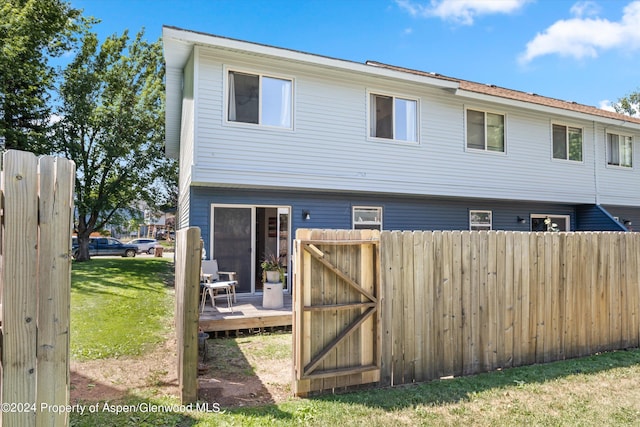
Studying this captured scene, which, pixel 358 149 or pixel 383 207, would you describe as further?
pixel 383 207

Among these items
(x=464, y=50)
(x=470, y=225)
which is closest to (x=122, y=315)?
(x=470, y=225)

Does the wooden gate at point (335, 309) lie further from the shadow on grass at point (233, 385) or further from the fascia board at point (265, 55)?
the fascia board at point (265, 55)

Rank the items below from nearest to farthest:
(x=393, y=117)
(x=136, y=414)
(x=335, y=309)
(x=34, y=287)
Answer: (x=34, y=287)
(x=136, y=414)
(x=335, y=309)
(x=393, y=117)

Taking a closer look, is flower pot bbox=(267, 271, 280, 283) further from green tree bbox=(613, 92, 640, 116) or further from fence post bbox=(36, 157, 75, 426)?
→ green tree bbox=(613, 92, 640, 116)

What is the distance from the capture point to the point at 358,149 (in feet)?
31.4

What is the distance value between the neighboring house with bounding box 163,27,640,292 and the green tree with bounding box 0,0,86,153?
7358mm

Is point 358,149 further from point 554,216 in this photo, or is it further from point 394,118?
point 554,216

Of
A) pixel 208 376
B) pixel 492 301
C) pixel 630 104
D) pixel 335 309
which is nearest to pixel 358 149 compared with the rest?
pixel 492 301

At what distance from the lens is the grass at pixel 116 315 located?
547 cm

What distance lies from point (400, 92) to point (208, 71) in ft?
16.2

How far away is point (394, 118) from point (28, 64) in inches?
606

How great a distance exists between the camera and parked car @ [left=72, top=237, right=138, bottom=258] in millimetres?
25156

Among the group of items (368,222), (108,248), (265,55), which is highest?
(265,55)

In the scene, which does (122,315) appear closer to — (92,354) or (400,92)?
(92,354)
